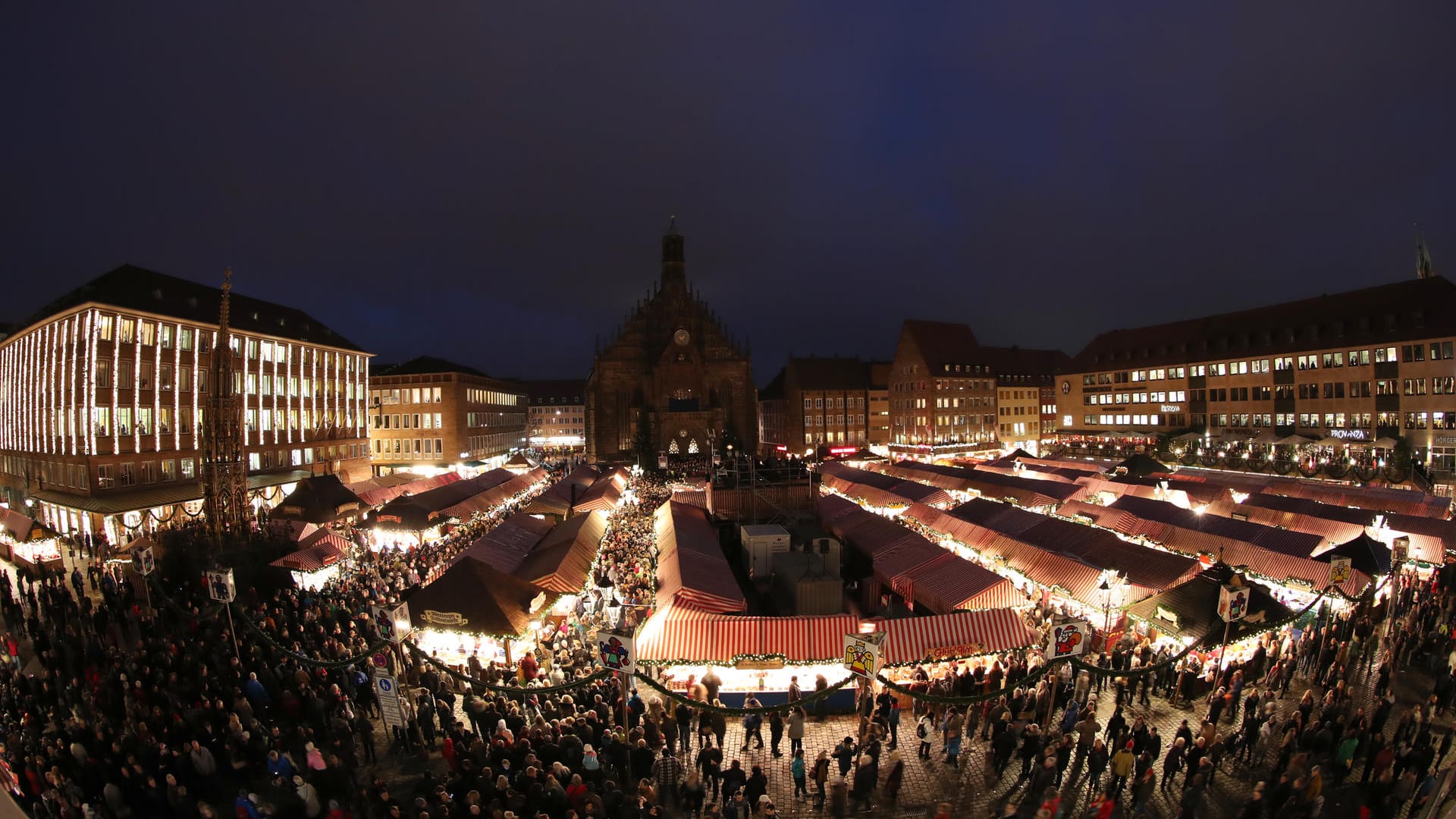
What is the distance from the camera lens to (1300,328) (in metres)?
44.0

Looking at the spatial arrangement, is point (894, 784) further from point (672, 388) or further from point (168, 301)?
point (672, 388)

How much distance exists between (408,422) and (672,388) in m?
21.1

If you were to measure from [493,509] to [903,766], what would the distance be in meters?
22.1

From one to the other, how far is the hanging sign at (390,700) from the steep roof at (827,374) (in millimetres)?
59335

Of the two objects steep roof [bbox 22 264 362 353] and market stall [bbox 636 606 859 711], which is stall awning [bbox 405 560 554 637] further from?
steep roof [bbox 22 264 362 353]

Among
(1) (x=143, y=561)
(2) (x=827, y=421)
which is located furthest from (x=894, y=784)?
(2) (x=827, y=421)

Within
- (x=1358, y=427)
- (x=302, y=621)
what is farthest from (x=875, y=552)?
(x=1358, y=427)

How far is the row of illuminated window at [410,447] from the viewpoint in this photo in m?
49.7

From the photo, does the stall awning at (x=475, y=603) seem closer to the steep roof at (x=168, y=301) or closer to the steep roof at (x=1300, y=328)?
the steep roof at (x=168, y=301)

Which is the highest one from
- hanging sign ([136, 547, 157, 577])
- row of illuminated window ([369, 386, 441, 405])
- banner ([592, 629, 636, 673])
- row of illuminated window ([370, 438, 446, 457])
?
row of illuminated window ([369, 386, 441, 405])

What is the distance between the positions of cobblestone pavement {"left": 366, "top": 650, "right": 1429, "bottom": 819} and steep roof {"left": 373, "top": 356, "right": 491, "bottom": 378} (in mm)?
44555

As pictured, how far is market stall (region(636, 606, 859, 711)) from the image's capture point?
36.1 ft

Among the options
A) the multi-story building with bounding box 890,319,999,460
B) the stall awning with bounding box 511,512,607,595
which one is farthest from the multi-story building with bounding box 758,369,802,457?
the stall awning with bounding box 511,512,607,595

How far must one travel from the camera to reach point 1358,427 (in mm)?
39344
